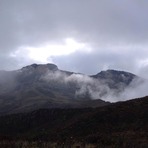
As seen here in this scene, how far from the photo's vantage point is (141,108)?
75.2m

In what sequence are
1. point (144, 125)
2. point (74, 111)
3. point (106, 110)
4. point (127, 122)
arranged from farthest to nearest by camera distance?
point (74, 111)
point (106, 110)
point (127, 122)
point (144, 125)

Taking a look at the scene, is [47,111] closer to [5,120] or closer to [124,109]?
[5,120]

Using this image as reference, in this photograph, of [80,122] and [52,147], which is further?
[80,122]

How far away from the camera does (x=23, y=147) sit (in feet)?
93.1

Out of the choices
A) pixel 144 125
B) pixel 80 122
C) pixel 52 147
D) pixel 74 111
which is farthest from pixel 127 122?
pixel 52 147

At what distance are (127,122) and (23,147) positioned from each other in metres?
42.0

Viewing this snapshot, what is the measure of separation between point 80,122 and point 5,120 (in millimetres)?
44896

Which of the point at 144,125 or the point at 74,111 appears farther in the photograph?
the point at 74,111

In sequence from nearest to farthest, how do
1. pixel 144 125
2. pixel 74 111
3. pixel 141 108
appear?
pixel 144 125 < pixel 141 108 < pixel 74 111

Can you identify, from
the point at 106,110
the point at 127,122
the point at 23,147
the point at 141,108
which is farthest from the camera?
the point at 106,110

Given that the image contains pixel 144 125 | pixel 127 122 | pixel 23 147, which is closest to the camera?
pixel 23 147

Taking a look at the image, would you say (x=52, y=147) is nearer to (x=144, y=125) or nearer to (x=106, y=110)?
(x=144, y=125)

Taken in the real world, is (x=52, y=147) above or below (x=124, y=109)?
below

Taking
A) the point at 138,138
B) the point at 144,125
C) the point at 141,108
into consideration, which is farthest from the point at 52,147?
the point at 141,108
